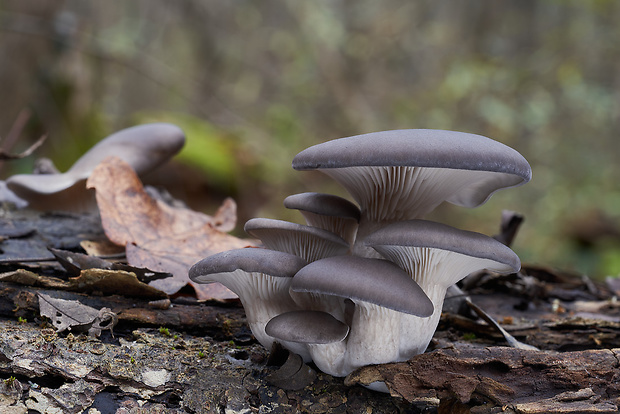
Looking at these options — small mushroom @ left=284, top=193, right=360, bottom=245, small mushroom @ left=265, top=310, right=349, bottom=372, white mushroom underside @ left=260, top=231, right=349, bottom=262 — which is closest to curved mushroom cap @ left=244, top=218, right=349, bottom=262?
white mushroom underside @ left=260, top=231, right=349, bottom=262

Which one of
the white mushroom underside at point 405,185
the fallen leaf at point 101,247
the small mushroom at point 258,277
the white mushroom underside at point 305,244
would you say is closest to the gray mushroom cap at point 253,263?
the small mushroom at point 258,277

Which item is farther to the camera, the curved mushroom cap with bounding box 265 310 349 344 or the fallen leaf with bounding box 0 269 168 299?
the fallen leaf with bounding box 0 269 168 299

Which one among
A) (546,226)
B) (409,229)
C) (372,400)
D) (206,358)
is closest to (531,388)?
(372,400)

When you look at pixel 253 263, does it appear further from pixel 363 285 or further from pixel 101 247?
pixel 101 247

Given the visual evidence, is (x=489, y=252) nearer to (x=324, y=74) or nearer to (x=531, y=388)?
(x=531, y=388)

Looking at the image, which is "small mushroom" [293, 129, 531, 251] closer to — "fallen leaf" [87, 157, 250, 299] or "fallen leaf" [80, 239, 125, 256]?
"fallen leaf" [87, 157, 250, 299]

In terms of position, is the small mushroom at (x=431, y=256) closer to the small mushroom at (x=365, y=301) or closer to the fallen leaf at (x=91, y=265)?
the small mushroom at (x=365, y=301)

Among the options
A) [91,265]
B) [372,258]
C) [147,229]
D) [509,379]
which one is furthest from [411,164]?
[147,229]
